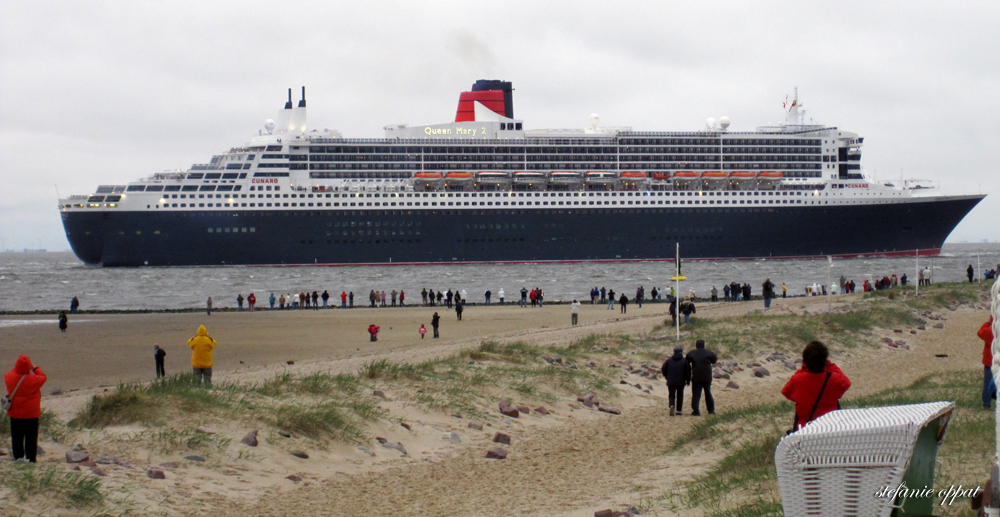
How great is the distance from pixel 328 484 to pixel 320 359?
10.2 m

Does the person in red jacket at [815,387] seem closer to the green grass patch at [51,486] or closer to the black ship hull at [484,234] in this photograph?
the green grass patch at [51,486]

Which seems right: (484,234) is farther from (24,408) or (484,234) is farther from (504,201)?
(24,408)

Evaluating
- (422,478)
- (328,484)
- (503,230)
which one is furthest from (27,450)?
(503,230)

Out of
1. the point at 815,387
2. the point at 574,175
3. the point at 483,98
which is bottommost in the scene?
the point at 815,387

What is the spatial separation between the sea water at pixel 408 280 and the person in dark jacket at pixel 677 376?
88.9 feet

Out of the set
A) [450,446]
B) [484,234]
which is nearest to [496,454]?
[450,446]

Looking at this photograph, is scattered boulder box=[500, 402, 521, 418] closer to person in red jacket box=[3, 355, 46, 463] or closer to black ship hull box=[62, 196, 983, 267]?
person in red jacket box=[3, 355, 46, 463]

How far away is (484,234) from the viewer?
220ft

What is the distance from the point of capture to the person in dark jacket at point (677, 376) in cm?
1113

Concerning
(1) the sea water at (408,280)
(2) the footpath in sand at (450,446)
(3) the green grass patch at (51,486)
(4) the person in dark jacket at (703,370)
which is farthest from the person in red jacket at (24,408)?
(1) the sea water at (408,280)

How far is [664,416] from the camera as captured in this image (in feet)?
37.0

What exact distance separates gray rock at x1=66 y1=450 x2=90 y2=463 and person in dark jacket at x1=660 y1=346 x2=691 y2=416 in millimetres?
6753

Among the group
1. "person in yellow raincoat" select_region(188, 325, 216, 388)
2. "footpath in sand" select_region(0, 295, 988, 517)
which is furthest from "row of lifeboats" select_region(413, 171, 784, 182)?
"person in yellow raincoat" select_region(188, 325, 216, 388)

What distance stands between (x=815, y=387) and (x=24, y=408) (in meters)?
6.15
